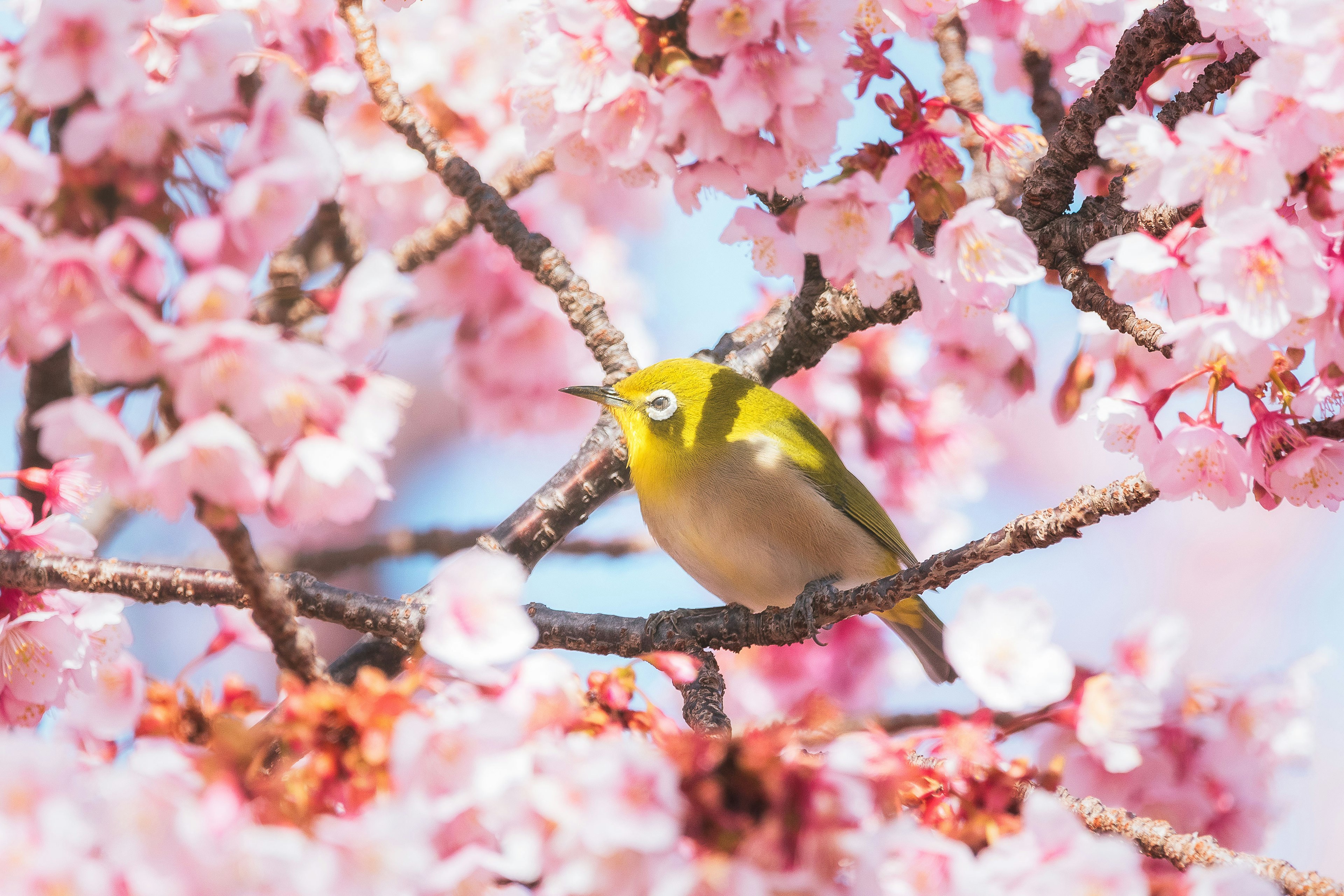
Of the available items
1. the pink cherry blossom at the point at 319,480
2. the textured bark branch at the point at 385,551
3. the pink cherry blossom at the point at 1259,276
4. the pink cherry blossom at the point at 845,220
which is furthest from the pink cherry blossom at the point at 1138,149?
the textured bark branch at the point at 385,551

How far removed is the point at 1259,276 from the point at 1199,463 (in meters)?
0.52

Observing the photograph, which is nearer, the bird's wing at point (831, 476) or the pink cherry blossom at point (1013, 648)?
the pink cherry blossom at point (1013, 648)

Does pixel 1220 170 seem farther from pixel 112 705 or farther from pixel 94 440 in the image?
pixel 112 705

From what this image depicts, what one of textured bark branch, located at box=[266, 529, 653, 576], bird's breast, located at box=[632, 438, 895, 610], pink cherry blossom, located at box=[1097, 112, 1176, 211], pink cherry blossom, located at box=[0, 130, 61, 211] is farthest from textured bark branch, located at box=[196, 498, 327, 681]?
textured bark branch, located at box=[266, 529, 653, 576]

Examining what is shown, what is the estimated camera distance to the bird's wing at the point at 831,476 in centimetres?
443

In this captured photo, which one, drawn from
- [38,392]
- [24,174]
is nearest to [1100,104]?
[24,174]

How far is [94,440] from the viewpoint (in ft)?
5.05

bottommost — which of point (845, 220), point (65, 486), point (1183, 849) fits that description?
point (65, 486)

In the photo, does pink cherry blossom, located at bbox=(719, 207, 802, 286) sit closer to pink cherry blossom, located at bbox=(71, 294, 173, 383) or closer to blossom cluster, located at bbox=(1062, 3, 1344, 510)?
blossom cluster, located at bbox=(1062, 3, 1344, 510)

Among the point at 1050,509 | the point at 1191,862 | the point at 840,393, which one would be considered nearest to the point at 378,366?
the point at 1050,509

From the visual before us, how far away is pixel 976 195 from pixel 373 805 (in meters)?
3.24

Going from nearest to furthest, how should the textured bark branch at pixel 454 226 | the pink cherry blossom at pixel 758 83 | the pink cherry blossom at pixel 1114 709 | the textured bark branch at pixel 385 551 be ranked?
the pink cherry blossom at pixel 758 83 → the pink cherry blossom at pixel 1114 709 → the textured bark branch at pixel 454 226 → the textured bark branch at pixel 385 551

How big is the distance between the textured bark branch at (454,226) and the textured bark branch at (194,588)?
1.97 metres

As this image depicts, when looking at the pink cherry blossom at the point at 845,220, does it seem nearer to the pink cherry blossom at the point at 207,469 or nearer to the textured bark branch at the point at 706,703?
the textured bark branch at the point at 706,703
